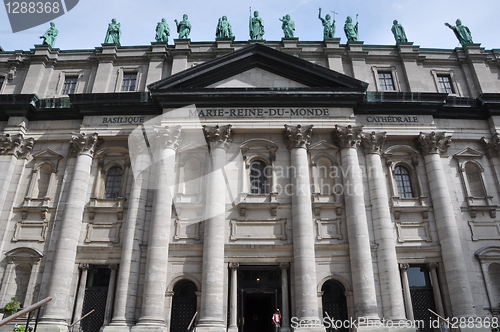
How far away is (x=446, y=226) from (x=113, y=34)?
2767 cm

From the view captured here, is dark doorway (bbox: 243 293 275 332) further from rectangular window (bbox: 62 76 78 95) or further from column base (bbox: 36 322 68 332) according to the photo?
rectangular window (bbox: 62 76 78 95)

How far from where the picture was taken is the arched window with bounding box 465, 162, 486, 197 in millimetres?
25672

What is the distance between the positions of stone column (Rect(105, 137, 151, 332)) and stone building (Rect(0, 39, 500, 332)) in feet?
0.28

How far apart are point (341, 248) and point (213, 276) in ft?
25.2

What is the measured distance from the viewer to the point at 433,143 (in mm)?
25547

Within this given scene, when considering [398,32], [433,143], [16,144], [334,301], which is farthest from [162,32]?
[334,301]

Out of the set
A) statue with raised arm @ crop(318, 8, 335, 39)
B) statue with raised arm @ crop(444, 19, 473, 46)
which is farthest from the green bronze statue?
statue with raised arm @ crop(444, 19, 473, 46)

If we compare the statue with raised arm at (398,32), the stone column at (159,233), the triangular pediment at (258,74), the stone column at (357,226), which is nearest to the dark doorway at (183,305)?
the stone column at (159,233)

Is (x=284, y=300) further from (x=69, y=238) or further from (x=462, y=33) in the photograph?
(x=462, y=33)

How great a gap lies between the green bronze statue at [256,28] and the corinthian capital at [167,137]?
10.3 m

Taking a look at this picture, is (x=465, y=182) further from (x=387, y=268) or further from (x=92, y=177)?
(x=92, y=177)

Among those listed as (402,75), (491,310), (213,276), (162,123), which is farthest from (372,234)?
(162,123)

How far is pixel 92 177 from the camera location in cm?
2580

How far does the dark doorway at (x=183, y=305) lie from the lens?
22.4 metres
